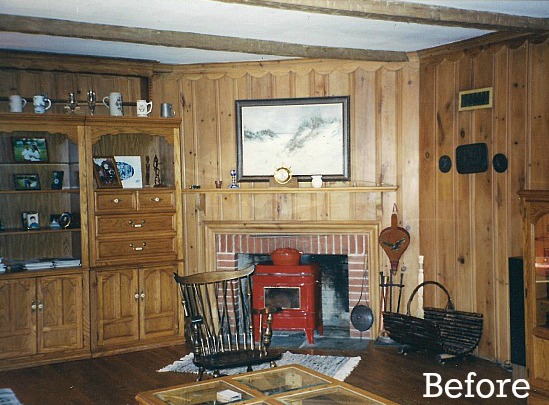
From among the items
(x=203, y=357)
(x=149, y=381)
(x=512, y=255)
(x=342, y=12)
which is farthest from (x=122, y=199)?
(x=512, y=255)

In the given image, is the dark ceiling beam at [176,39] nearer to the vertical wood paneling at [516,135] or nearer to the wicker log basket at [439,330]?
the vertical wood paneling at [516,135]

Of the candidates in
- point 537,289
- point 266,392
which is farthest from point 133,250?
point 537,289

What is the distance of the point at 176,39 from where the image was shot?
16.6ft

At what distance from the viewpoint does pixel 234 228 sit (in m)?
6.46

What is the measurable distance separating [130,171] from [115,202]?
1.54 feet

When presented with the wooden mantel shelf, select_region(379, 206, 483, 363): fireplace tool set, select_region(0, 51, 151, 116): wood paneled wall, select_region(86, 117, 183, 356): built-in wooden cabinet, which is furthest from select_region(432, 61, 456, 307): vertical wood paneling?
select_region(0, 51, 151, 116): wood paneled wall

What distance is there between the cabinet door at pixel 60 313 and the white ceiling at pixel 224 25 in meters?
1.91

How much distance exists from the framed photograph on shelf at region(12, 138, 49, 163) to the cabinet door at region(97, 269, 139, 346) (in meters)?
1.10

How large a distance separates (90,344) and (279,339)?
164 centimetres

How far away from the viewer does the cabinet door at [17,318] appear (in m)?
5.52

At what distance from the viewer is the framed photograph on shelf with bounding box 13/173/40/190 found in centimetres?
588

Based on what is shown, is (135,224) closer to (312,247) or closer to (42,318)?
(42,318)

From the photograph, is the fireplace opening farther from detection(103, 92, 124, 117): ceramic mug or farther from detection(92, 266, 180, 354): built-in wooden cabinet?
detection(103, 92, 124, 117): ceramic mug

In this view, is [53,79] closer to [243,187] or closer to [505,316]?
[243,187]
